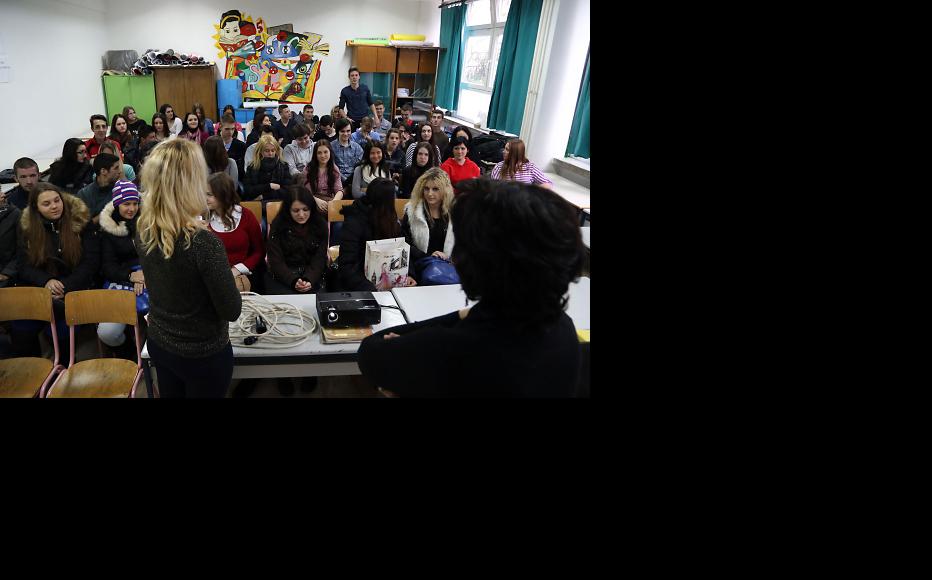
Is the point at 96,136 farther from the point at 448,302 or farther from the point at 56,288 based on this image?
the point at 448,302

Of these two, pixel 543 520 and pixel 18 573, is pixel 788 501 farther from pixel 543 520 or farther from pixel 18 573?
pixel 18 573

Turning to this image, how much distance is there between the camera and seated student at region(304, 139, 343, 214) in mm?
1204

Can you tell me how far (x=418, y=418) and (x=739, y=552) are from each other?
1.32 ft

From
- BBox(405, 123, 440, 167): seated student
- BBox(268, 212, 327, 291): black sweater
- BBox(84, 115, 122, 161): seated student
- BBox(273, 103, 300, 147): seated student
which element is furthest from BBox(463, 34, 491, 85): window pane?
BBox(84, 115, 122, 161): seated student

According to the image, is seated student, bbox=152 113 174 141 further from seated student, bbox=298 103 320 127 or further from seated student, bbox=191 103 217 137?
seated student, bbox=298 103 320 127

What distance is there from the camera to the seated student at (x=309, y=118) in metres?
1.08

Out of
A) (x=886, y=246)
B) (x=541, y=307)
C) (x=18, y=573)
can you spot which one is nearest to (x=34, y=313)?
(x=18, y=573)

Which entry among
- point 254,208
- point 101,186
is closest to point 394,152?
point 254,208

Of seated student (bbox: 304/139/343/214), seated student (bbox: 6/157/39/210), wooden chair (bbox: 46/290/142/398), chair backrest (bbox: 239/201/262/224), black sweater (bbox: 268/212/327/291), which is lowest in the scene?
wooden chair (bbox: 46/290/142/398)

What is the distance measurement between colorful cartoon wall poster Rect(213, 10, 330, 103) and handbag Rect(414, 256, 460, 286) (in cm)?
47

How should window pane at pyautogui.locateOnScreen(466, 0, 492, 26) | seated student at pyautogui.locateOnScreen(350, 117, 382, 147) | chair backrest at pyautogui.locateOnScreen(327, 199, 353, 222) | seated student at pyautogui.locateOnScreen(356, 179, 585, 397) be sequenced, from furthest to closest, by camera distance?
1. seated student at pyautogui.locateOnScreen(350, 117, 382, 147)
2. window pane at pyautogui.locateOnScreen(466, 0, 492, 26)
3. chair backrest at pyautogui.locateOnScreen(327, 199, 353, 222)
4. seated student at pyautogui.locateOnScreen(356, 179, 585, 397)

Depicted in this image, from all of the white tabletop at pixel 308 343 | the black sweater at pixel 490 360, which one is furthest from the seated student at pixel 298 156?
the black sweater at pixel 490 360

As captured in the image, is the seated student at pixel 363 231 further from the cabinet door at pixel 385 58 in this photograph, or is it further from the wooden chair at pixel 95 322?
the wooden chair at pixel 95 322

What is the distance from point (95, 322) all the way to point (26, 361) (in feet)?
0.53
